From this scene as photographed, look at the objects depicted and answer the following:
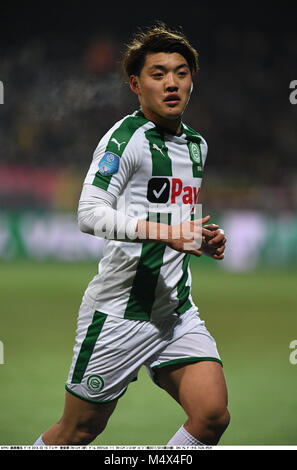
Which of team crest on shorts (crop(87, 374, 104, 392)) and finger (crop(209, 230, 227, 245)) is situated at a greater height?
finger (crop(209, 230, 227, 245))

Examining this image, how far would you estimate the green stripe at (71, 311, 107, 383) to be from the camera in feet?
8.50

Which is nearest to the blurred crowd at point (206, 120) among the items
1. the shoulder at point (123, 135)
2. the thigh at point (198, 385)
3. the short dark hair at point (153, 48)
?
the short dark hair at point (153, 48)

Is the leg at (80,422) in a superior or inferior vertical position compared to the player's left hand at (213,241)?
inferior

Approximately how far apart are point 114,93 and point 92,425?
21.6 ft

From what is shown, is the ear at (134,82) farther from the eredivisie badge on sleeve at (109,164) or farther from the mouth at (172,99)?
the eredivisie badge on sleeve at (109,164)

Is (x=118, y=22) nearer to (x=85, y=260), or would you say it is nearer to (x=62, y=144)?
(x=62, y=144)

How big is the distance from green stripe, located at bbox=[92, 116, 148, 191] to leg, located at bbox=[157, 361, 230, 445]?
83 cm

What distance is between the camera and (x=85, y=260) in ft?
40.0

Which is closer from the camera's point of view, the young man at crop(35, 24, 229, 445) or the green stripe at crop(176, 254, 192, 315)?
the young man at crop(35, 24, 229, 445)

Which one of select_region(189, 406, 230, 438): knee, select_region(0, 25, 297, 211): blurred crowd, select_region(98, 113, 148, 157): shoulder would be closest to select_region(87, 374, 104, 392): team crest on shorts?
select_region(189, 406, 230, 438): knee

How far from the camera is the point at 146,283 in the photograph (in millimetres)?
2607

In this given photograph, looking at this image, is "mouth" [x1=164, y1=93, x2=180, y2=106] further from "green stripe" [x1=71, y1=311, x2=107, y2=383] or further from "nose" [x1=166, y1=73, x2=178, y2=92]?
"green stripe" [x1=71, y1=311, x2=107, y2=383]

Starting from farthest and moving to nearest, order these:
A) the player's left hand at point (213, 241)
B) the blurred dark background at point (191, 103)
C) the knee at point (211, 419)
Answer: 1. the blurred dark background at point (191, 103)
2. the knee at point (211, 419)
3. the player's left hand at point (213, 241)

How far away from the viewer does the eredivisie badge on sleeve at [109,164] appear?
239 cm
